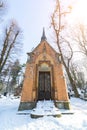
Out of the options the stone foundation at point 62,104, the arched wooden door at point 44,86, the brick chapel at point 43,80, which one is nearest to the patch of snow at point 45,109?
the stone foundation at point 62,104

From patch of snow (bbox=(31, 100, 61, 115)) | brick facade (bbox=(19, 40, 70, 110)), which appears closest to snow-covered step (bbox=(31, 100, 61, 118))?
patch of snow (bbox=(31, 100, 61, 115))

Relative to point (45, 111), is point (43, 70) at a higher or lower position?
higher

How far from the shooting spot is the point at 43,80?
1528 centimetres

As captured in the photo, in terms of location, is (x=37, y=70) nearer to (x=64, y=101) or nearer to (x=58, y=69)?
(x=58, y=69)

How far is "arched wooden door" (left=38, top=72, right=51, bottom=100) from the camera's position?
48.8 ft

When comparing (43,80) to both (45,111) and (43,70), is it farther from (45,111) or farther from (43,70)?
(45,111)

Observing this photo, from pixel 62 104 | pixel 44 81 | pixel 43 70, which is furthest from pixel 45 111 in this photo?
pixel 43 70

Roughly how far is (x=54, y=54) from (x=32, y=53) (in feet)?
6.62

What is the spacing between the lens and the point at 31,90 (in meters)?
14.2

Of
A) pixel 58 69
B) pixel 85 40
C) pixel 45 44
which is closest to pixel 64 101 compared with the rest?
pixel 58 69

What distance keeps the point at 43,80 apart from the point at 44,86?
550 mm

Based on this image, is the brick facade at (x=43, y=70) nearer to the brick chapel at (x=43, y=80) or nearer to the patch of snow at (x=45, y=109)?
the brick chapel at (x=43, y=80)

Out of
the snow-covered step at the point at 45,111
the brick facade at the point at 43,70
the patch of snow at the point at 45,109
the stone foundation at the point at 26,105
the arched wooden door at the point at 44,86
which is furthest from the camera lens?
the arched wooden door at the point at 44,86

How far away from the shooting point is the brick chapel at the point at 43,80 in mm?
13984
